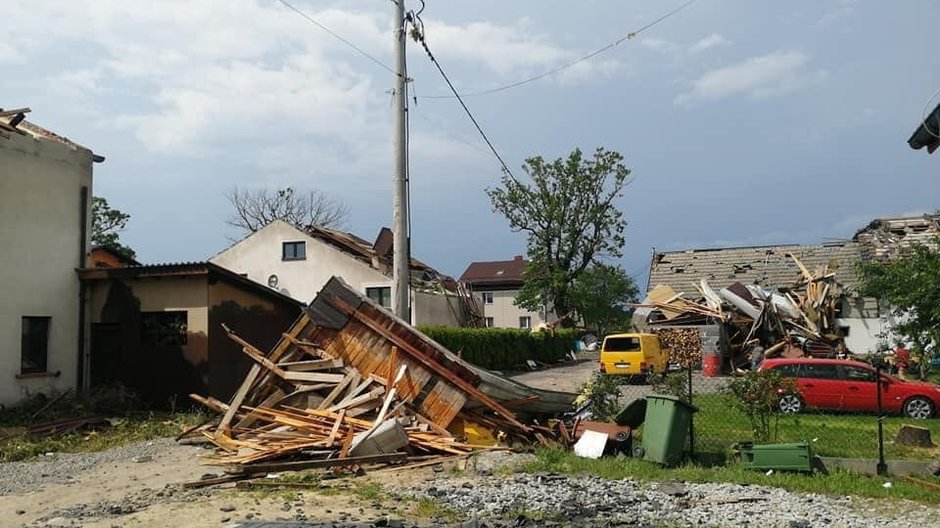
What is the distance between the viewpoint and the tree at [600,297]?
56.9 meters

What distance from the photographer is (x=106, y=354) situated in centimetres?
1864

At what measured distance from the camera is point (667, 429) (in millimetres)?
11242

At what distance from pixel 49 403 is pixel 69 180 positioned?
5.52 m

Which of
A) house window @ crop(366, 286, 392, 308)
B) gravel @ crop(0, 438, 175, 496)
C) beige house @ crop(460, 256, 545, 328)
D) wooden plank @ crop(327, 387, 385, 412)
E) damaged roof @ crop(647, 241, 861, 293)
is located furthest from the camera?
beige house @ crop(460, 256, 545, 328)

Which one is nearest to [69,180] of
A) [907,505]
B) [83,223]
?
[83,223]

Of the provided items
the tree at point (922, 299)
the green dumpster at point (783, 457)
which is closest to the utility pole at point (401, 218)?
the green dumpster at point (783, 457)

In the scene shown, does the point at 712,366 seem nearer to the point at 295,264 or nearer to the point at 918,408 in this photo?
the point at 918,408

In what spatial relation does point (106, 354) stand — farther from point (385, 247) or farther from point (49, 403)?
point (385, 247)

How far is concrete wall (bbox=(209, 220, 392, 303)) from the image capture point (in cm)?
4019

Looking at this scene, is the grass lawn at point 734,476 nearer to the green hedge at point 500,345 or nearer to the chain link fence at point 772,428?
the chain link fence at point 772,428

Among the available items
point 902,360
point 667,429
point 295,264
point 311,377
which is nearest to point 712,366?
point 902,360

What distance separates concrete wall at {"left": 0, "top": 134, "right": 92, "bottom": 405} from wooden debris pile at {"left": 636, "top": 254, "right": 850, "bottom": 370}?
23.4 metres

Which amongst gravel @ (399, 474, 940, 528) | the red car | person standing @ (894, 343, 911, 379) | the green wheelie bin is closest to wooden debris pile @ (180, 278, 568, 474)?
gravel @ (399, 474, 940, 528)

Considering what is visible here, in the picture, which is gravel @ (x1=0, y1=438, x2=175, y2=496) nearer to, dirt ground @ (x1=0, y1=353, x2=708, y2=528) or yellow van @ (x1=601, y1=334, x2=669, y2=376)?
dirt ground @ (x1=0, y1=353, x2=708, y2=528)
